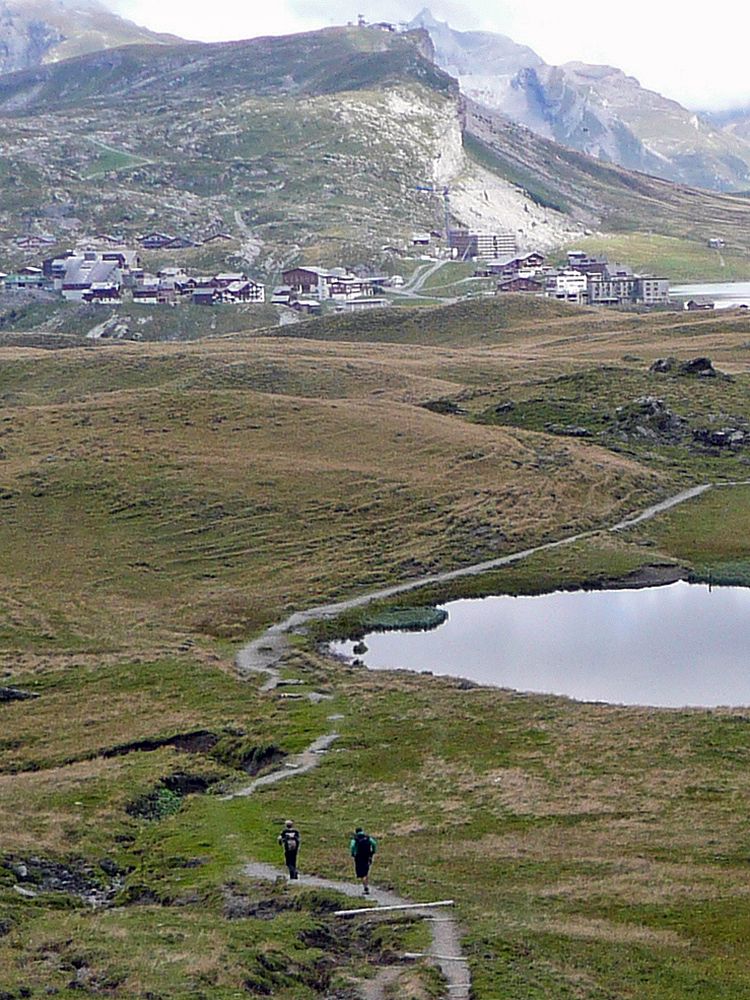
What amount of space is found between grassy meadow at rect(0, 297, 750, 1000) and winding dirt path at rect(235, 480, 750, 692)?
1.14 metres

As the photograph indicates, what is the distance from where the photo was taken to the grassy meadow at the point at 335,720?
1291 inches

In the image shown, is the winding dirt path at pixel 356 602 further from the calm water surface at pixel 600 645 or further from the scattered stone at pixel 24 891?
the scattered stone at pixel 24 891

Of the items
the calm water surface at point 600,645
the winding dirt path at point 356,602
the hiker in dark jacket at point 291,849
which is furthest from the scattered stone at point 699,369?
the hiker in dark jacket at point 291,849

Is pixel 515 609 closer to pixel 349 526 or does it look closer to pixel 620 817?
pixel 349 526

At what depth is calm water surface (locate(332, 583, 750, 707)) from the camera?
68.0 m

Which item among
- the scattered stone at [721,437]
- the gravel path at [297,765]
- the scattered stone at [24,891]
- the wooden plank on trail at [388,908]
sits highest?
the scattered stone at [721,437]

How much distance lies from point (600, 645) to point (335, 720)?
19683 millimetres

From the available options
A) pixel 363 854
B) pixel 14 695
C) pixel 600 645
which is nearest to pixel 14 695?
pixel 14 695

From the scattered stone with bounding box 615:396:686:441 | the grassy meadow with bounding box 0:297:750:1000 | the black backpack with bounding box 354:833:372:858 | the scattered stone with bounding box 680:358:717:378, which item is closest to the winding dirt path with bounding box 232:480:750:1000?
the grassy meadow with bounding box 0:297:750:1000

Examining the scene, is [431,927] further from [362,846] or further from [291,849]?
[291,849]

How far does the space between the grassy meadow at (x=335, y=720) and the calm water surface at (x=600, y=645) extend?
3.39 meters

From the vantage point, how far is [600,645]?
75.8 meters

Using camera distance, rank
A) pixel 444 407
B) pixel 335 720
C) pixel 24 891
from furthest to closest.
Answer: pixel 444 407 → pixel 335 720 → pixel 24 891

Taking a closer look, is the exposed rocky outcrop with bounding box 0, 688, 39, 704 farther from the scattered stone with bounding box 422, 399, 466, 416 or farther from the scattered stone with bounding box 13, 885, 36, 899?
the scattered stone with bounding box 422, 399, 466, 416
